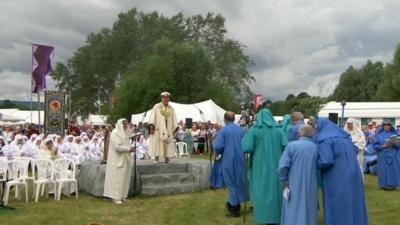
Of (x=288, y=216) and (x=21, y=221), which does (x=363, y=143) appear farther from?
(x=21, y=221)

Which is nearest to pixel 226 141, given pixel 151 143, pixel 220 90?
pixel 151 143

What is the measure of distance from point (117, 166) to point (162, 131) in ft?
5.69

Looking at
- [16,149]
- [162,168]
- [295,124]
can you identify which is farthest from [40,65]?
[295,124]

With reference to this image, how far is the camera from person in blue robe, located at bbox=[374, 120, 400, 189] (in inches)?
476

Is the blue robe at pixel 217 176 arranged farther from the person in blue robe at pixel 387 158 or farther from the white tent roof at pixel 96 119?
the white tent roof at pixel 96 119

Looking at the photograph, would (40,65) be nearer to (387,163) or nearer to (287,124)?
(287,124)

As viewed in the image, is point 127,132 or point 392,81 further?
point 392,81

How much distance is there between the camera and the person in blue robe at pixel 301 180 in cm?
620

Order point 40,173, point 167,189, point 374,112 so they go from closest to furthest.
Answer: point 40,173
point 167,189
point 374,112

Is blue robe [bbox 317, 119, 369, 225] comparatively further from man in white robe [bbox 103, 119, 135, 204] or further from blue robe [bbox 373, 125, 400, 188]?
blue robe [bbox 373, 125, 400, 188]

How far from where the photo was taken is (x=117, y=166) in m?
10.5

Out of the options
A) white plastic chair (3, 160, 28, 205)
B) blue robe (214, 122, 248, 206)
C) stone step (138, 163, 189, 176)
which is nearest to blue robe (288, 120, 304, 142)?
blue robe (214, 122, 248, 206)

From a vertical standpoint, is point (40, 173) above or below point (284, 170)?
below

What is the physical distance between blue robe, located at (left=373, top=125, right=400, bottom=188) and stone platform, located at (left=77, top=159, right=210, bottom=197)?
165 inches
